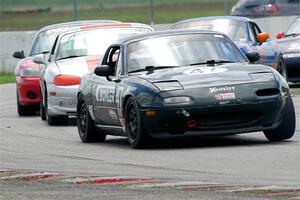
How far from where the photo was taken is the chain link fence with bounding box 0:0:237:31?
113ft

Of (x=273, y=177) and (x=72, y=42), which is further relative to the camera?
(x=72, y=42)

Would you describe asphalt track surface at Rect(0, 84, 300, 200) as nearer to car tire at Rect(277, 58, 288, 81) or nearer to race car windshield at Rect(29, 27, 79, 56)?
race car windshield at Rect(29, 27, 79, 56)

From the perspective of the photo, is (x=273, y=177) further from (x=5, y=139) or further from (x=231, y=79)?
(x=5, y=139)

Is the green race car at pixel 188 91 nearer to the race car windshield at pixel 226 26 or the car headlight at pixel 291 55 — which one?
the race car windshield at pixel 226 26

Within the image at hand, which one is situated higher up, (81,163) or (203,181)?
(203,181)

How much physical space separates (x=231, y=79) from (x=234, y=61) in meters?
1.00

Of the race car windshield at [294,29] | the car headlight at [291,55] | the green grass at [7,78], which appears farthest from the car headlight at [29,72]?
the green grass at [7,78]

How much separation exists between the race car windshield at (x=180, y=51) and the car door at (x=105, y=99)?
0.34m

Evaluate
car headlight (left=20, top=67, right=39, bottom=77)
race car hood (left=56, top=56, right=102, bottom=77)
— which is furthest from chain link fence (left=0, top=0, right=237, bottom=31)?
race car hood (left=56, top=56, right=102, bottom=77)

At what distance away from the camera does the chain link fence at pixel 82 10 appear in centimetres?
3431

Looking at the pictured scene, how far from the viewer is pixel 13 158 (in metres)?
12.9

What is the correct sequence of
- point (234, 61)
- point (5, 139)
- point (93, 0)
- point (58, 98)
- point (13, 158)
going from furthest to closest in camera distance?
point (93, 0), point (58, 98), point (5, 139), point (234, 61), point (13, 158)

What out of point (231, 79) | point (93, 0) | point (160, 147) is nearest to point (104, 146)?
point (160, 147)

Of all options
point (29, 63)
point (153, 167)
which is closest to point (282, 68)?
point (29, 63)
